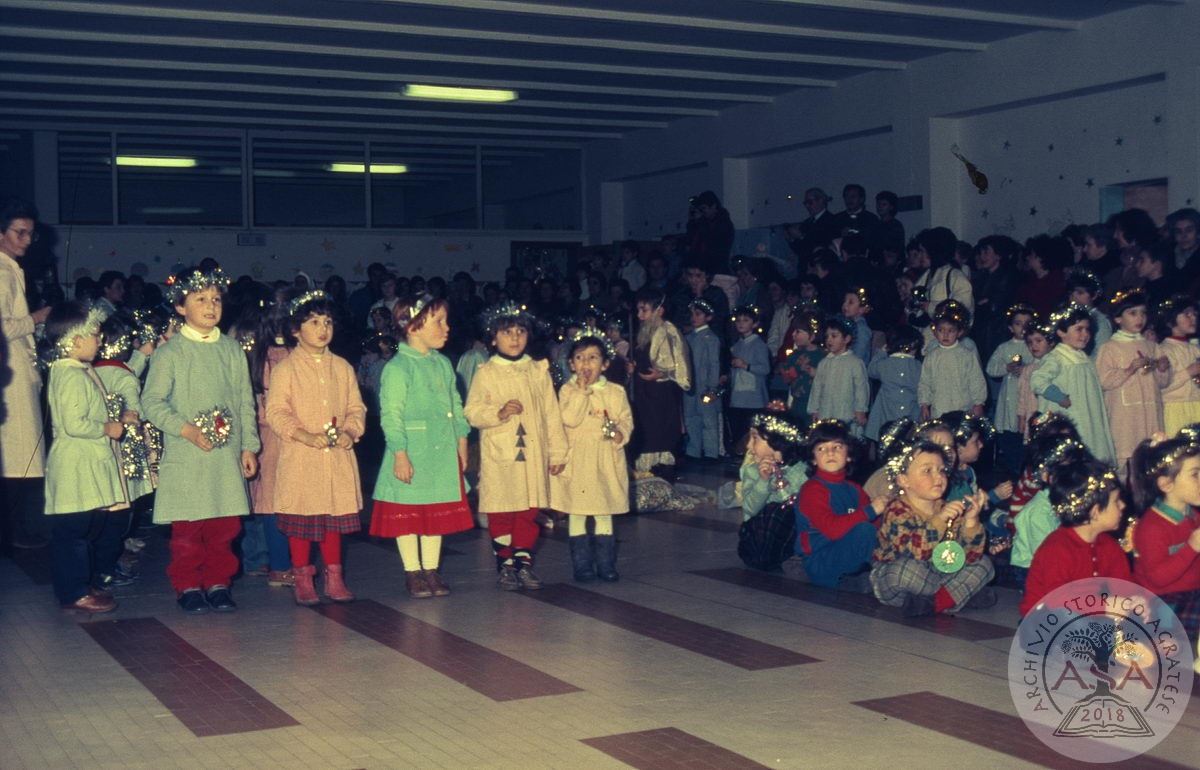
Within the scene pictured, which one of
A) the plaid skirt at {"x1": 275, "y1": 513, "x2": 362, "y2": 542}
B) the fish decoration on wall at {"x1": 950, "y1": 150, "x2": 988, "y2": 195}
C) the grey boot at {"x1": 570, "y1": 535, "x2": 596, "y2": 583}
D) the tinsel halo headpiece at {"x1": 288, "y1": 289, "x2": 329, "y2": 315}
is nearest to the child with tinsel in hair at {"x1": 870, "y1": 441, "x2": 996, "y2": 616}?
the grey boot at {"x1": 570, "y1": 535, "x2": 596, "y2": 583}

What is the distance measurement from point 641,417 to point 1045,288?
362 centimetres

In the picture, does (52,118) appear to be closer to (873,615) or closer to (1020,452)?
(1020,452)

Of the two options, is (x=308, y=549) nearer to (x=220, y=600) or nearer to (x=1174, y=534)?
(x=220, y=600)

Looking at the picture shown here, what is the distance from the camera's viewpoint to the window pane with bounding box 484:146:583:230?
2489 centimetres

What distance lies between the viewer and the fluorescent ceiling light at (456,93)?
17.6 meters

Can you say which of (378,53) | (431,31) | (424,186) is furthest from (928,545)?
(424,186)

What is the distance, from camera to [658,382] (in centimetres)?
1327

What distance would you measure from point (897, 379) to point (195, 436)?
6.57 m

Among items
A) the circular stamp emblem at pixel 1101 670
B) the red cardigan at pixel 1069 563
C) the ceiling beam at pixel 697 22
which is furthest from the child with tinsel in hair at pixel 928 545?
the ceiling beam at pixel 697 22

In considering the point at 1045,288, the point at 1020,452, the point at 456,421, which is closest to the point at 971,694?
the point at 456,421

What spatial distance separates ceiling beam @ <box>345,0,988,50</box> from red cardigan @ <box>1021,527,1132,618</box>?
8075mm

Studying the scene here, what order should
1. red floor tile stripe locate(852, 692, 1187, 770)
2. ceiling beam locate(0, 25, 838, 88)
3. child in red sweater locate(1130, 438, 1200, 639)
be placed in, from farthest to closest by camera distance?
ceiling beam locate(0, 25, 838, 88) → child in red sweater locate(1130, 438, 1200, 639) → red floor tile stripe locate(852, 692, 1187, 770)

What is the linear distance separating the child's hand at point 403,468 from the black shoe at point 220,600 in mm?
1104

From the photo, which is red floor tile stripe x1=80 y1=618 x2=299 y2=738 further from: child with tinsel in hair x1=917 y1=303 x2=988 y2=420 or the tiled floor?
child with tinsel in hair x1=917 y1=303 x2=988 y2=420
